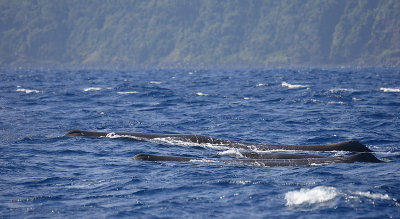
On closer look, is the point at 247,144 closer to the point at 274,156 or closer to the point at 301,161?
the point at 274,156

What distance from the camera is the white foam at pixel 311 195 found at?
12.2 m

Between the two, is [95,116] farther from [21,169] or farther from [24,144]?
[21,169]

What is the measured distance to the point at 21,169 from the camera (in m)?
16.8

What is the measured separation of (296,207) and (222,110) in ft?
76.7

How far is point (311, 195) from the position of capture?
12641mm

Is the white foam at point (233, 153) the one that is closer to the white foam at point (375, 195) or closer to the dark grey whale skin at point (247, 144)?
the dark grey whale skin at point (247, 144)

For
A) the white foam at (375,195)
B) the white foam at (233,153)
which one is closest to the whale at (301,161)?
the white foam at (233,153)

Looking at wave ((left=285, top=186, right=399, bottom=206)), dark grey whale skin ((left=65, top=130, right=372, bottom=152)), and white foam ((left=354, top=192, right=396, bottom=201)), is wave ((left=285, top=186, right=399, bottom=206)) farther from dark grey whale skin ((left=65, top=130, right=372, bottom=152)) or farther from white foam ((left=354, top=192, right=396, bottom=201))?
dark grey whale skin ((left=65, top=130, right=372, bottom=152))

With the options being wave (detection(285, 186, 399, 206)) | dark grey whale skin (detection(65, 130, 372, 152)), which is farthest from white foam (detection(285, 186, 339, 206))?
dark grey whale skin (detection(65, 130, 372, 152))

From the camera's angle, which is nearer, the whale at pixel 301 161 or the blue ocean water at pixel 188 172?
the blue ocean water at pixel 188 172

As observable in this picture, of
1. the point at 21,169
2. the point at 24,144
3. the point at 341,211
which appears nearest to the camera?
the point at 341,211

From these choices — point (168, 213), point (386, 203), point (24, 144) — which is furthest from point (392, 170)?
point (24, 144)

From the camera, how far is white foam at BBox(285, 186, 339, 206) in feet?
40.2

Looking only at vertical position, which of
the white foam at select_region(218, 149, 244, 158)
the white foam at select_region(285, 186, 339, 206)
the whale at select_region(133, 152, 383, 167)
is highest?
the white foam at select_region(285, 186, 339, 206)
